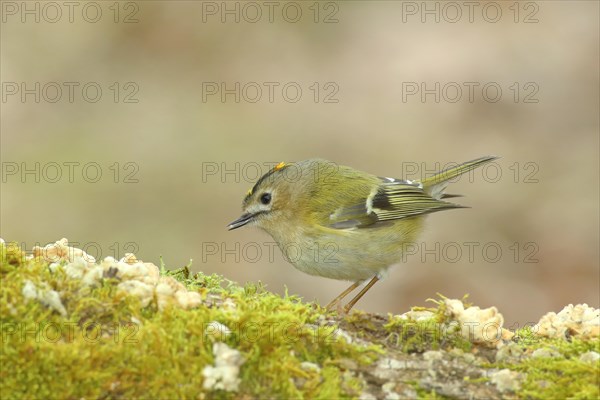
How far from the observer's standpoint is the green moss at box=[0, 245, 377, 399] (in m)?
2.19

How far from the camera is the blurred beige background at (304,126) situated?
778 centimetres

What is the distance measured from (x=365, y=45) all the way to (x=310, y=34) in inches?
29.3

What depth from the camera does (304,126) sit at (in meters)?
9.42

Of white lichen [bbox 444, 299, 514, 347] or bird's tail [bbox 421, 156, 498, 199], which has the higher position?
bird's tail [bbox 421, 156, 498, 199]

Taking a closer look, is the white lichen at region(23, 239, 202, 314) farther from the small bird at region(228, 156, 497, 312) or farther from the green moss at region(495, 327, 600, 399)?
the small bird at region(228, 156, 497, 312)

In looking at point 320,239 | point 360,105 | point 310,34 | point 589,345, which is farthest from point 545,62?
point 589,345

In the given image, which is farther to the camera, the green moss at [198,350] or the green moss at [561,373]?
the green moss at [561,373]

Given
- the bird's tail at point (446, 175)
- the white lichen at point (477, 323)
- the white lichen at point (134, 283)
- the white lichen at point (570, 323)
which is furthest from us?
the bird's tail at point (446, 175)

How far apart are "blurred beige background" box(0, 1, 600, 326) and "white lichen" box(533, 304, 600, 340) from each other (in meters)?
4.23

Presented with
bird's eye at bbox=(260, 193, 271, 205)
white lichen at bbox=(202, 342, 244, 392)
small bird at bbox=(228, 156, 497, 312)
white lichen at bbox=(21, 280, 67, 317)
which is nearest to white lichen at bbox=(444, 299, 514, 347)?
white lichen at bbox=(202, 342, 244, 392)

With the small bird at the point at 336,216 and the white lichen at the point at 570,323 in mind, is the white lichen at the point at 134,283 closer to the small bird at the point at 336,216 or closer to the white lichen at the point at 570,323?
the white lichen at the point at 570,323

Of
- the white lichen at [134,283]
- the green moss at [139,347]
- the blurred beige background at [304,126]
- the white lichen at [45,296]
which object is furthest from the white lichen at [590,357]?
the blurred beige background at [304,126]

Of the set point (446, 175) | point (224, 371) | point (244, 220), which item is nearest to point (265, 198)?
point (244, 220)

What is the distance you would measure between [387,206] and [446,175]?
0.68 metres
